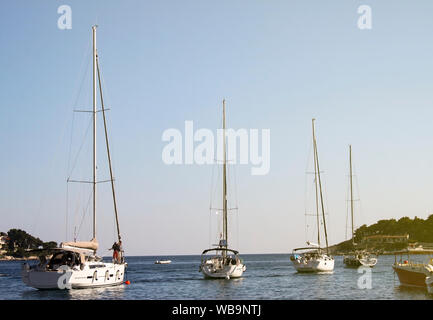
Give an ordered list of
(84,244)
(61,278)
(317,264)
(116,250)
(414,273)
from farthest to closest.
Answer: (317,264)
(116,250)
(414,273)
(84,244)
(61,278)

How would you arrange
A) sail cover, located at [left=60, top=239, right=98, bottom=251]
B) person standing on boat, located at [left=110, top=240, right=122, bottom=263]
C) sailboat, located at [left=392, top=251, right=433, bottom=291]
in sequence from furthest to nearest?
1. person standing on boat, located at [left=110, top=240, right=122, bottom=263]
2. sailboat, located at [left=392, top=251, right=433, bottom=291]
3. sail cover, located at [left=60, top=239, right=98, bottom=251]

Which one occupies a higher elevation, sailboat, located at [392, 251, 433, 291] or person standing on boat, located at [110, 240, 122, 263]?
person standing on boat, located at [110, 240, 122, 263]

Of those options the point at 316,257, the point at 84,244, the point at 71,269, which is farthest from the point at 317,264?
the point at 71,269

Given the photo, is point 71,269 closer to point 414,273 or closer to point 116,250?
point 116,250

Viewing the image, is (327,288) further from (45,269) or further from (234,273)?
(45,269)

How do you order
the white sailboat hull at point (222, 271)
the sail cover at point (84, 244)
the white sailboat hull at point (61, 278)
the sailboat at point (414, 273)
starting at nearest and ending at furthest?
the white sailboat hull at point (61, 278) → the sail cover at point (84, 244) → the sailboat at point (414, 273) → the white sailboat hull at point (222, 271)

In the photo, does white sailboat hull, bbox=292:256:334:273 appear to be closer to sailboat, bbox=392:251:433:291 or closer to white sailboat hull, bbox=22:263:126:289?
sailboat, bbox=392:251:433:291

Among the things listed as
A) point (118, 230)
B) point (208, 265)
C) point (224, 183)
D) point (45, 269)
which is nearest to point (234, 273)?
point (208, 265)

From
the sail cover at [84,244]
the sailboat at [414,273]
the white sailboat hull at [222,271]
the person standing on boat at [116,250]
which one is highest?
the sail cover at [84,244]

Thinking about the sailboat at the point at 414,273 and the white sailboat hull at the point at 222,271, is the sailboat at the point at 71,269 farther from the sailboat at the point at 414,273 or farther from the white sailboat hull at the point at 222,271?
the sailboat at the point at 414,273

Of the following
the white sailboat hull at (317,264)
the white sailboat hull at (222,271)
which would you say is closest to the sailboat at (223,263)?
the white sailboat hull at (222,271)

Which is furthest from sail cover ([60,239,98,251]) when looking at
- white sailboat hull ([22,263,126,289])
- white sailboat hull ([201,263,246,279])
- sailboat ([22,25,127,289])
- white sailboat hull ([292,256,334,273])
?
white sailboat hull ([292,256,334,273])

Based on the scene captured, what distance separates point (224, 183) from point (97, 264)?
24.6m

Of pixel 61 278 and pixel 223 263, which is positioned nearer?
pixel 61 278
